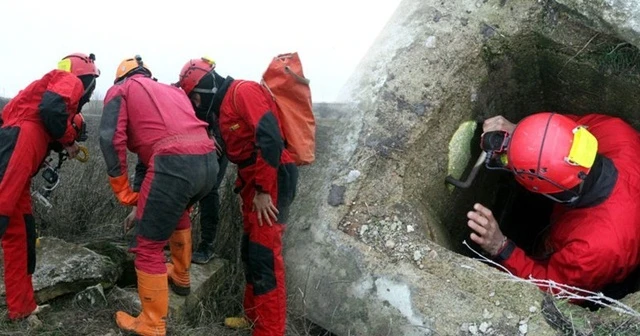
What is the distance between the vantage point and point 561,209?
175 inches

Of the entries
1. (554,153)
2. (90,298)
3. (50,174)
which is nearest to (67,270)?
(90,298)

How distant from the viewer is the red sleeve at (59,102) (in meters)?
3.40

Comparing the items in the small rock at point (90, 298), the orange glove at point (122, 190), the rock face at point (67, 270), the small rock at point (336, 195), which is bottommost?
the small rock at point (90, 298)

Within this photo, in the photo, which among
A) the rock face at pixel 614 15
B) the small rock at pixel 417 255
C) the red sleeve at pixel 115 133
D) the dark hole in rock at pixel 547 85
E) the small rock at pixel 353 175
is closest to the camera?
the red sleeve at pixel 115 133

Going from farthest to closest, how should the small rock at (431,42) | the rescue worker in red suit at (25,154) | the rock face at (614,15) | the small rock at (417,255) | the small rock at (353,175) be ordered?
the small rock at (431,42) → the small rock at (353,175) → the rock face at (614,15) → the small rock at (417,255) → the rescue worker in red suit at (25,154)

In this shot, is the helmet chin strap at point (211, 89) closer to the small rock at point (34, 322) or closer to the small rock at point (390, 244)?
the small rock at point (390, 244)

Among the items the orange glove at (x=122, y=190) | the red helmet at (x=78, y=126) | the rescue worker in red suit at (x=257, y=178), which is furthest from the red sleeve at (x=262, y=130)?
the red helmet at (x=78, y=126)

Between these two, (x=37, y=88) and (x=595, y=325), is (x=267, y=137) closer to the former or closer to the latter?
(x=37, y=88)

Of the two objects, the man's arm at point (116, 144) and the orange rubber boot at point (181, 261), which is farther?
the orange rubber boot at point (181, 261)

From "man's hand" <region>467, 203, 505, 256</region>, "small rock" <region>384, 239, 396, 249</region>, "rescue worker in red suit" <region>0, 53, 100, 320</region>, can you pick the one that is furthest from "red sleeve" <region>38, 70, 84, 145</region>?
"man's hand" <region>467, 203, 505, 256</region>

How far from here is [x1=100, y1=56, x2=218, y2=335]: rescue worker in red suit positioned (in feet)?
10.8

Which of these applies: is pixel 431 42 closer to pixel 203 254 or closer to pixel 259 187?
pixel 259 187

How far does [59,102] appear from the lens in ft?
11.2

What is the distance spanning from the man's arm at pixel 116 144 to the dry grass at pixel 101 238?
2.37 ft
